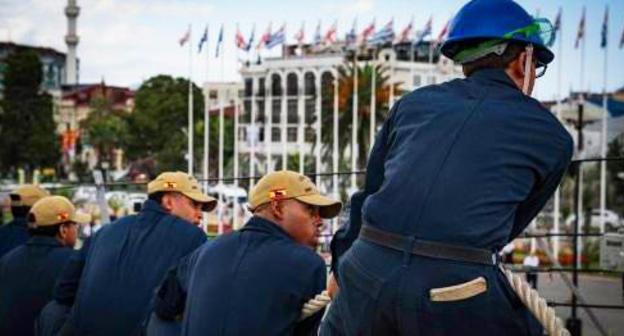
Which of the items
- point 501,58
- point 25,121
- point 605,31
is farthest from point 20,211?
point 25,121

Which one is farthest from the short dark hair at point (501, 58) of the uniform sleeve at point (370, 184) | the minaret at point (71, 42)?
the minaret at point (71, 42)

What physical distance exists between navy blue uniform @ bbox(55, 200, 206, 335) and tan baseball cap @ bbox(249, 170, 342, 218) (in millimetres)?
1204

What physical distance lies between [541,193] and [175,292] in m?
2.24

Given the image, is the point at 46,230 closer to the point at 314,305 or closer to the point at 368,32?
the point at 314,305

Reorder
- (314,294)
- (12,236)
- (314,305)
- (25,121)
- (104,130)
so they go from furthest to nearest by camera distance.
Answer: (104,130)
(25,121)
(12,236)
(314,294)
(314,305)

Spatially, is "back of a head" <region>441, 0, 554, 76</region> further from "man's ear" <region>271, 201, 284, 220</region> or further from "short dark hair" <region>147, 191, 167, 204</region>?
"short dark hair" <region>147, 191, 167, 204</region>

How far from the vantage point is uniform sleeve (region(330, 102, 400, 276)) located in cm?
282

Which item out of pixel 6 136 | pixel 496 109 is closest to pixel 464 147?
pixel 496 109

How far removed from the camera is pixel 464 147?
2557mm

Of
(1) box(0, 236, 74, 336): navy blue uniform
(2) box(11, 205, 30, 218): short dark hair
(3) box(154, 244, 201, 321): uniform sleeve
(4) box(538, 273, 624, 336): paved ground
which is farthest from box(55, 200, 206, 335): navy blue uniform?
(4) box(538, 273, 624, 336): paved ground

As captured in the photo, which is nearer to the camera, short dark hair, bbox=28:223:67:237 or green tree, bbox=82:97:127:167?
short dark hair, bbox=28:223:67:237

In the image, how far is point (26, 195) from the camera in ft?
26.8

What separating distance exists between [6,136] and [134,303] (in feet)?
214

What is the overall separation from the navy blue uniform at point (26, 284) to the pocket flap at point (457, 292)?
4483mm
